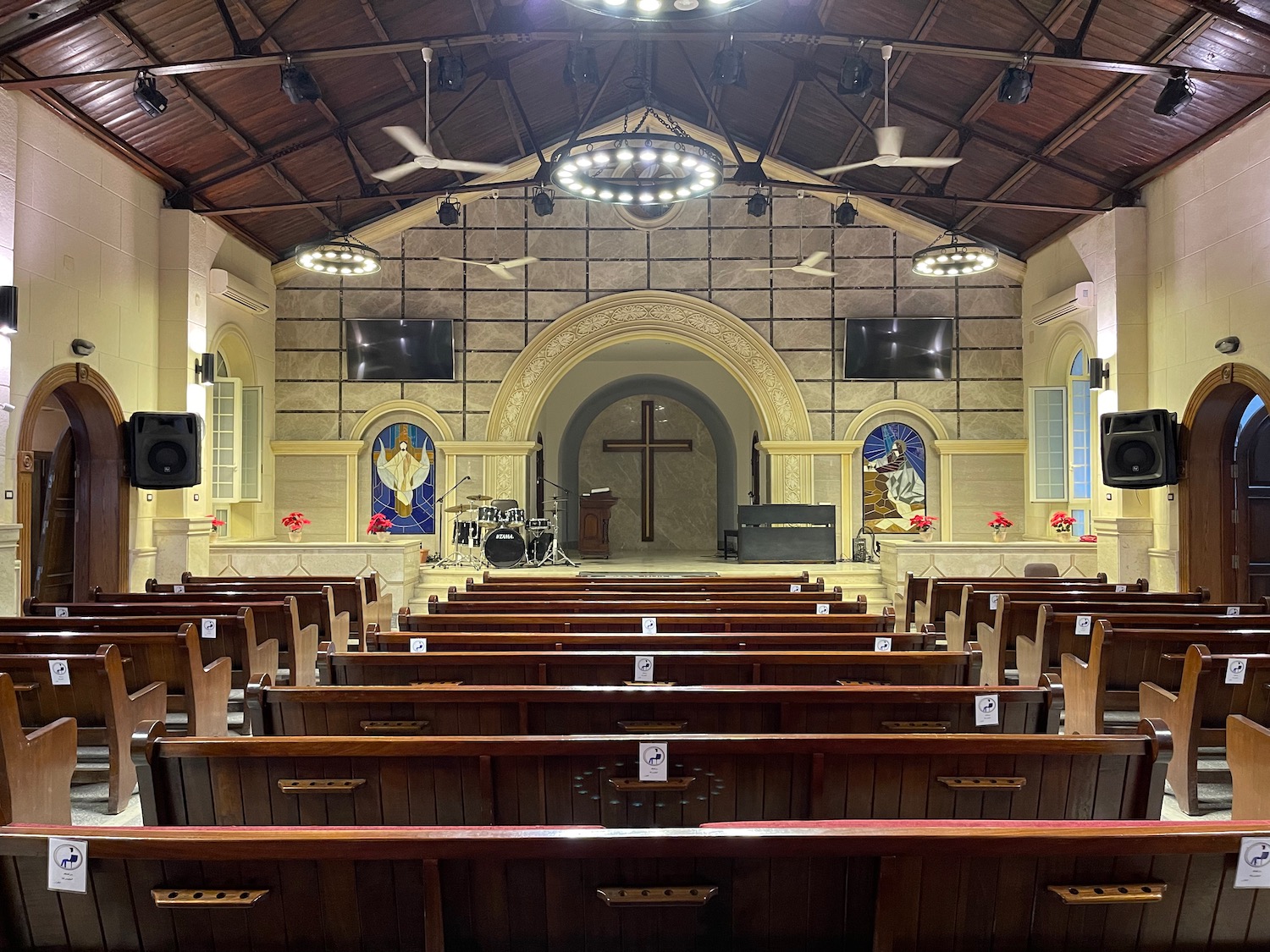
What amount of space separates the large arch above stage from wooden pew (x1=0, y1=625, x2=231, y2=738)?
31.1 ft

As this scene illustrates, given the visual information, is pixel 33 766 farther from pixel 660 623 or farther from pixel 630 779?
pixel 660 623

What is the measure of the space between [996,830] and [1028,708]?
1.52m

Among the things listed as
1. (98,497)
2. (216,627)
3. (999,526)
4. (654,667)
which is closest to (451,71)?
(98,497)

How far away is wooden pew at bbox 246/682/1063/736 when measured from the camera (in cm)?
280

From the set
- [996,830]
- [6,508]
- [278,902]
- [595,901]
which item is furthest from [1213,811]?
[6,508]

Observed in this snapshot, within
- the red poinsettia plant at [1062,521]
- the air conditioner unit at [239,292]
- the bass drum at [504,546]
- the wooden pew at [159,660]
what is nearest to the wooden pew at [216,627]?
the wooden pew at [159,660]

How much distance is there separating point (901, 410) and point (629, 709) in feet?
38.1

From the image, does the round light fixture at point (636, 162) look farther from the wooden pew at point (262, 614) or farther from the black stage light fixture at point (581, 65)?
the wooden pew at point (262, 614)

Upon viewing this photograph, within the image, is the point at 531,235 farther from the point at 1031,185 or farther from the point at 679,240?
the point at 1031,185

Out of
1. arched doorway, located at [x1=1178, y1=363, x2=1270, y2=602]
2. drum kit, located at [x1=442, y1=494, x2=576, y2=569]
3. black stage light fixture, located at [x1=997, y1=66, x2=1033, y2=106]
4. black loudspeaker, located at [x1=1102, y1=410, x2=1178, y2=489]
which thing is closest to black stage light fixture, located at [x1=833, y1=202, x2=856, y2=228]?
black loudspeaker, located at [x1=1102, y1=410, x2=1178, y2=489]

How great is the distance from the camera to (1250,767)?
2.33 metres

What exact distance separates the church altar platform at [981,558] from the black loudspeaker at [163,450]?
7783mm

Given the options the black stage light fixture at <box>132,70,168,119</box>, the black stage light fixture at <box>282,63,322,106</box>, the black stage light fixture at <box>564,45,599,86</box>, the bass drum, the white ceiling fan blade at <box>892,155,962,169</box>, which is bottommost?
the bass drum

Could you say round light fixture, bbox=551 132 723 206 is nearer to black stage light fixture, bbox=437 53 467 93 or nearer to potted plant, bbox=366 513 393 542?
black stage light fixture, bbox=437 53 467 93
